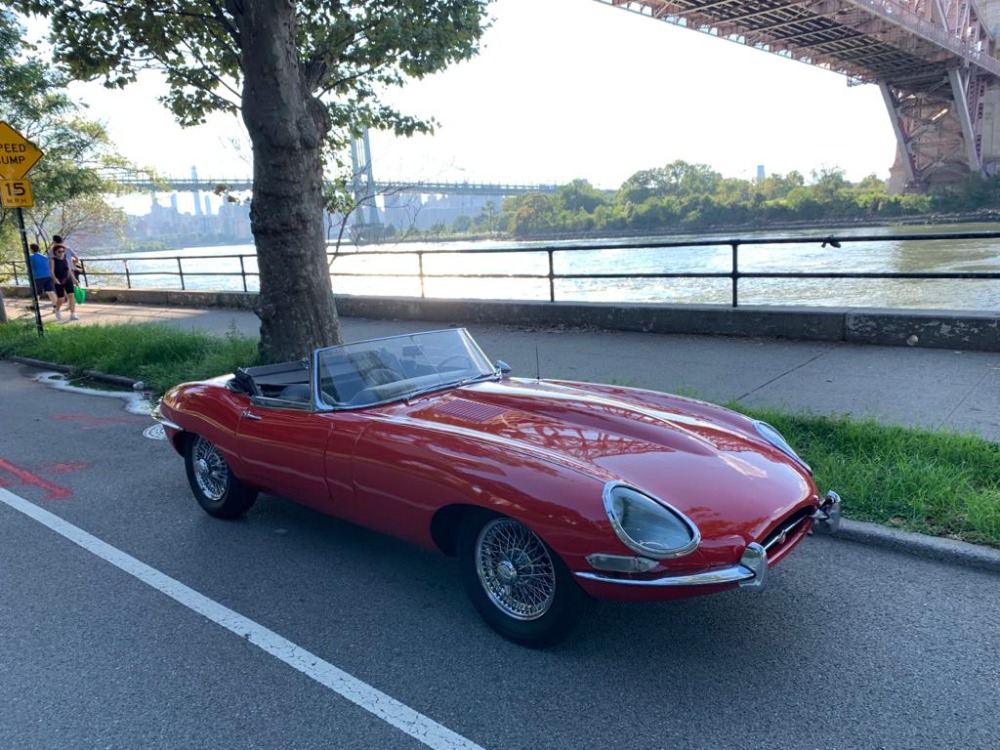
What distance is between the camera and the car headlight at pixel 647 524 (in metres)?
2.61

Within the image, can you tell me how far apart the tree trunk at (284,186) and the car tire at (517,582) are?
506cm

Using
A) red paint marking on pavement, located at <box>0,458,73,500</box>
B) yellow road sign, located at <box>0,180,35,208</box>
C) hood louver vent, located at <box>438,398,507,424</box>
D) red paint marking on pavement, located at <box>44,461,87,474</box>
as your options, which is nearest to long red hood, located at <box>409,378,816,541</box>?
hood louver vent, located at <box>438,398,507,424</box>

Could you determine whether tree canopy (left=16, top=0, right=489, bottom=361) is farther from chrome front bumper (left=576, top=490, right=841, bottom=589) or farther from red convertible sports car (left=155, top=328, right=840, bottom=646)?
chrome front bumper (left=576, top=490, right=841, bottom=589)

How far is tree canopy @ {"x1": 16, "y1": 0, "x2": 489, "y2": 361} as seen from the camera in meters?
7.12

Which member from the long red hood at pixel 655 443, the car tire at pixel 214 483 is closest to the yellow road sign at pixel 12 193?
the car tire at pixel 214 483

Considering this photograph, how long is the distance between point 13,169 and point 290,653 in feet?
40.6

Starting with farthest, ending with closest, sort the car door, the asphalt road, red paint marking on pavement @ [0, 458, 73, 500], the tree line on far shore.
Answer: the tree line on far shore < red paint marking on pavement @ [0, 458, 73, 500] < the car door < the asphalt road

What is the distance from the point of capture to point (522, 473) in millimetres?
2879

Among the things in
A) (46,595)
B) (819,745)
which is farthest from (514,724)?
(46,595)

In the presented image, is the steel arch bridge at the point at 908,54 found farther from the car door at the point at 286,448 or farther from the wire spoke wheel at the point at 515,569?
the wire spoke wheel at the point at 515,569

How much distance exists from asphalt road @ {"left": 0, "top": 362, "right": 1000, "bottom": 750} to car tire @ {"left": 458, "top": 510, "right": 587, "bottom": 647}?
116 mm

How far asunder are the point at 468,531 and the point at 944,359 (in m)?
5.84

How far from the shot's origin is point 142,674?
294 cm

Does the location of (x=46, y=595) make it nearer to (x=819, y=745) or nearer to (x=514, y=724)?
(x=514, y=724)
